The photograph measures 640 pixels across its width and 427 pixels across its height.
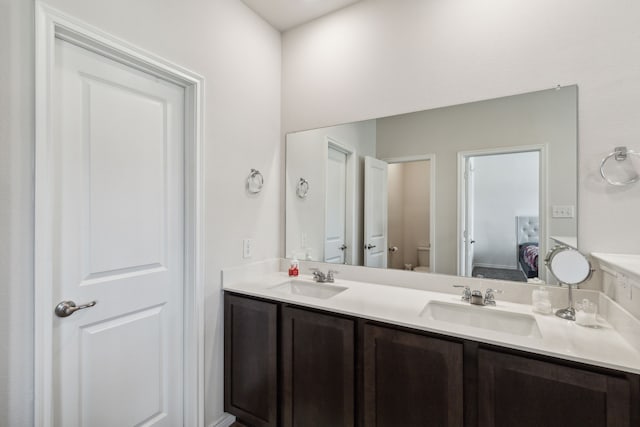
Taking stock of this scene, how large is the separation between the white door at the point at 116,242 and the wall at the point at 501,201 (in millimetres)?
1727

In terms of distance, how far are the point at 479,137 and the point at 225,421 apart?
91.0 inches

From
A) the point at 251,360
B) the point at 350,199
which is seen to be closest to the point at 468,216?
the point at 350,199

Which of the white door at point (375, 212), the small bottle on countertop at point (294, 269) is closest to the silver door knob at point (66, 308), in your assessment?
the small bottle on countertop at point (294, 269)

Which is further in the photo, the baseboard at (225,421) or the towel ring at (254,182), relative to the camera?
the towel ring at (254,182)

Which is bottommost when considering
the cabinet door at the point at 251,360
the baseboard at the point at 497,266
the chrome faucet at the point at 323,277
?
the cabinet door at the point at 251,360

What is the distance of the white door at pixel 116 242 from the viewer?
1290 millimetres

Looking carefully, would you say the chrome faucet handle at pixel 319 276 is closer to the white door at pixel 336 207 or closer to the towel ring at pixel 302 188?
the white door at pixel 336 207

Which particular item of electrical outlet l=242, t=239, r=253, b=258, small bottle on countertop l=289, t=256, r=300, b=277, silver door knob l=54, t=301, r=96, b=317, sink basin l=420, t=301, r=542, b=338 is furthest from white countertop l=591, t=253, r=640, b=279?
silver door knob l=54, t=301, r=96, b=317

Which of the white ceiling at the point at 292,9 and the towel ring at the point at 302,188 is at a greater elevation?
the white ceiling at the point at 292,9

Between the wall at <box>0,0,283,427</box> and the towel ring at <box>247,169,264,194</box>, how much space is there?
50 mm

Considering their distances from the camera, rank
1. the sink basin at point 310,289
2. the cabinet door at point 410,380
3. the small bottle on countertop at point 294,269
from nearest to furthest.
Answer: the cabinet door at point 410,380, the sink basin at point 310,289, the small bottle on countertop at point 294,269

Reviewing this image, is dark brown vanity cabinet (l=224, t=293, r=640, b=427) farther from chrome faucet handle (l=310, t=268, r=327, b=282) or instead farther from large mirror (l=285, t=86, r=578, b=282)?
large mirror (l=285, t=86, r=578, b=282)

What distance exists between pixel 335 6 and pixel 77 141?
1.83 meters

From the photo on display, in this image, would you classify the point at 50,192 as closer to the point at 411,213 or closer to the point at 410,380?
the point at 410,380
